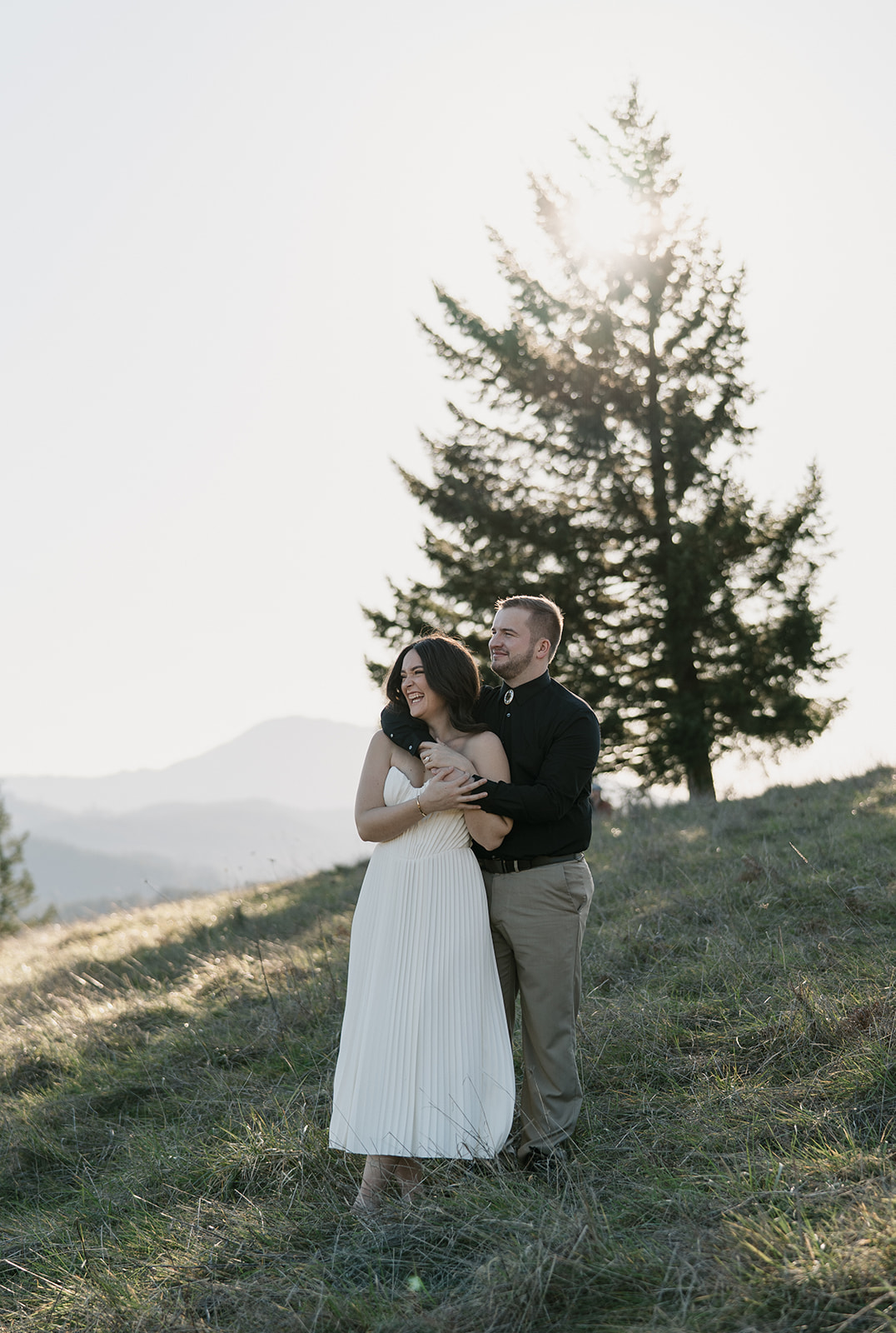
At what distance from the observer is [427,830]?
14.2 ft

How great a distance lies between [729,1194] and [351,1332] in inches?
52.3

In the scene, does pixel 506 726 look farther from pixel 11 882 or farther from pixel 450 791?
pixel 11 882

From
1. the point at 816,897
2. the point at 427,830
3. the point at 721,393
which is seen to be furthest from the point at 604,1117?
the point at 721,393

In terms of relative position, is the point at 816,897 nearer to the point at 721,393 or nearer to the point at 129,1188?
the point at 129,1188

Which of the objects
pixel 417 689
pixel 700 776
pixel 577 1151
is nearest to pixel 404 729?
pixel 417 689

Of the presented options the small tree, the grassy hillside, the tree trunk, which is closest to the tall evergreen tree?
the tree trunk

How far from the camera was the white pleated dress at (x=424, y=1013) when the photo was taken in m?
4.12

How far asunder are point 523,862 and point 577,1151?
123cm

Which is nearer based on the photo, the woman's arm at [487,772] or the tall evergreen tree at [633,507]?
the woman's arm at [487,772]

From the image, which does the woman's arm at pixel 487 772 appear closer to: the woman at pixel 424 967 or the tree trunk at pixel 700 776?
the woman at pixel 424 967

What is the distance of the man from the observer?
4.32 m

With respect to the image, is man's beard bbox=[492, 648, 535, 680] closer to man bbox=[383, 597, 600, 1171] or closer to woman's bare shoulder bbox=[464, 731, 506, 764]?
man bbox=[383, 597, 600, 1171]

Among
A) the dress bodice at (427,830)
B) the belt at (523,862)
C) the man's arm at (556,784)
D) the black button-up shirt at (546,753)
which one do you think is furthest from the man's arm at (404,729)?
the belt at (523,862)

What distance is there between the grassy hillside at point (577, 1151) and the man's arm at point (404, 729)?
173cm
